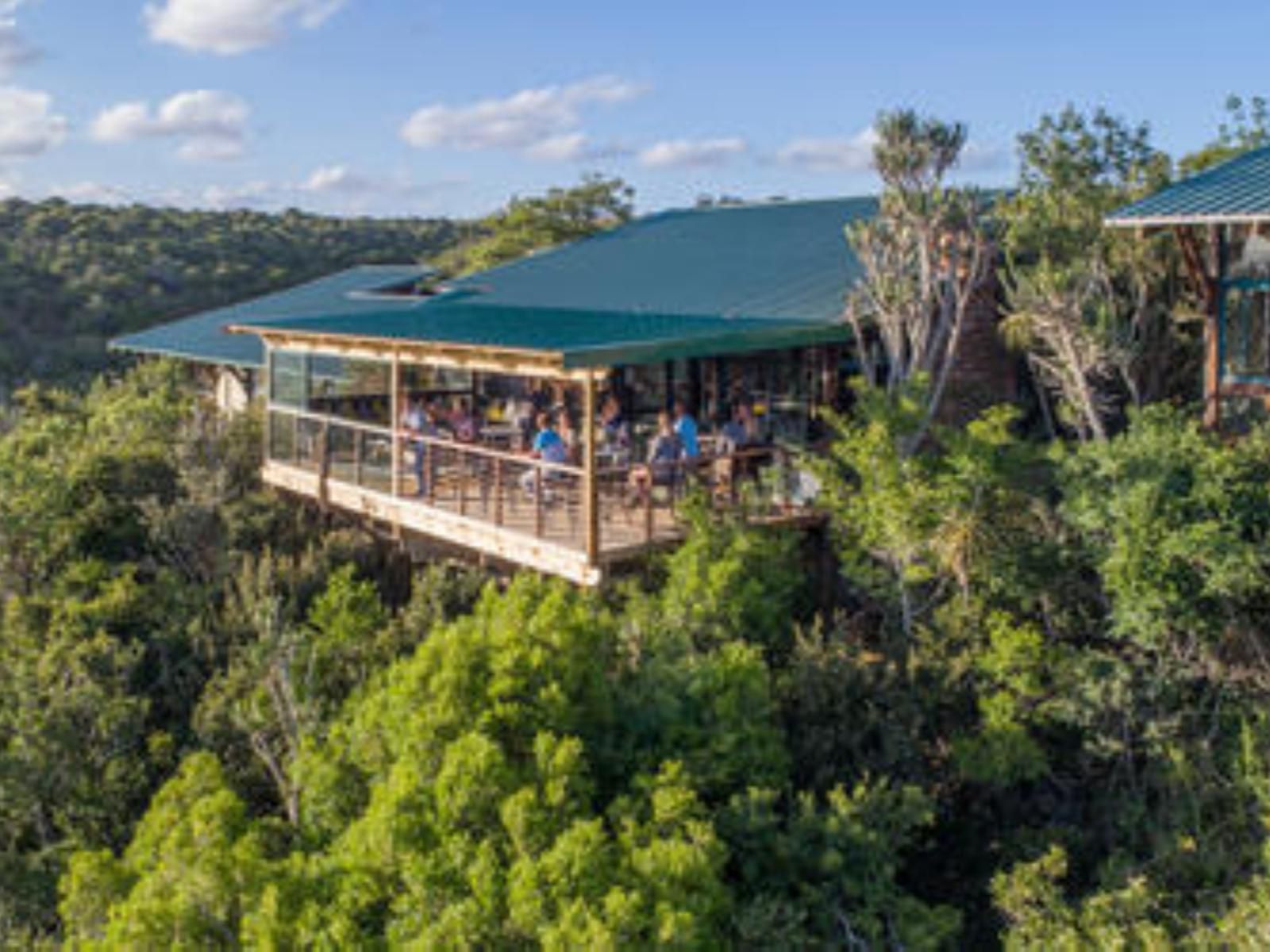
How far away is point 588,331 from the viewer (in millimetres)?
15055

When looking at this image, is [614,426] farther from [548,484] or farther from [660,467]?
[660,467]

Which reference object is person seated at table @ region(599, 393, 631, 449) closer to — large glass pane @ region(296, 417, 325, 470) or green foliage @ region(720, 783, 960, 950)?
large glass pane @ region(296, 417, 325, 470)

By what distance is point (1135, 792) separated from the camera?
11.5 meters

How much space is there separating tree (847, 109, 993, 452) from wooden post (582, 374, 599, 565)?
11.5 ft

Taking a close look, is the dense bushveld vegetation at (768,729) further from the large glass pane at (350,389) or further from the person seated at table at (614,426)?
the large glass pane at (350,389)

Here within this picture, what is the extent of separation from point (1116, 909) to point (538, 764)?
473 centimetres

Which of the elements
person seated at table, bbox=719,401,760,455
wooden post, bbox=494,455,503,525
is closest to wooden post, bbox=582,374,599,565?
wooden post, bbox=494,455,503,525

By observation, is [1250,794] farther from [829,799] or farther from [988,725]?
[829,799]

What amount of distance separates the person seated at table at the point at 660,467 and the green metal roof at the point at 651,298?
125 centimetres

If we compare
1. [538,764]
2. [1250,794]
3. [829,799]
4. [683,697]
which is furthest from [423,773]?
[1250,794]

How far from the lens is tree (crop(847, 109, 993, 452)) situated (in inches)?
559

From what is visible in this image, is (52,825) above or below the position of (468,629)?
below

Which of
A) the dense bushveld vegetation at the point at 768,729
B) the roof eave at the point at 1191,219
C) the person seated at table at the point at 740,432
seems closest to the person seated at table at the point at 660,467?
the person seated at table at the point at 740,432

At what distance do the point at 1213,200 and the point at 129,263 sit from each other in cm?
4691
